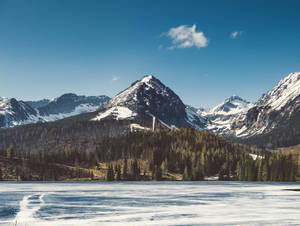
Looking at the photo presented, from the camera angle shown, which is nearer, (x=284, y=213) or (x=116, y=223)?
(x=116, y=223)

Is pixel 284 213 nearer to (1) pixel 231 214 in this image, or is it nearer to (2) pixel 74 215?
(1) pixel 231 214

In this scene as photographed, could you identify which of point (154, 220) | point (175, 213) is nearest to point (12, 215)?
point (154, 220)

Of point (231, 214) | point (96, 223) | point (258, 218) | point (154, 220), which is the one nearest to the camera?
point (96, 223)

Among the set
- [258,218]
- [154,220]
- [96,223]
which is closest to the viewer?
[96,223]

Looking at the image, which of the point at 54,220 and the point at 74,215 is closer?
the point at 54,220

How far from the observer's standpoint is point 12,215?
163ft

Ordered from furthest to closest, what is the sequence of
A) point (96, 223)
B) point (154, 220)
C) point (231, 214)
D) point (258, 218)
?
point (231, 214) < point (258, 218) < point (154, 220) < point (96, 223)

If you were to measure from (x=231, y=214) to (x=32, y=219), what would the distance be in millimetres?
29172

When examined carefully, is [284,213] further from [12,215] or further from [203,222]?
[12,215]

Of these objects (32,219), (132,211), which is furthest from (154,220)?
(32,219)

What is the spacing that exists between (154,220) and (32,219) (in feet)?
54.0

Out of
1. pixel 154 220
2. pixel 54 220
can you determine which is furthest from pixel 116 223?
pixel 54 220

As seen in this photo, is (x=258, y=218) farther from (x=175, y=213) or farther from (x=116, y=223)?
(x=116, y=223)

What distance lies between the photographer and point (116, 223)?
4338 centimetres
